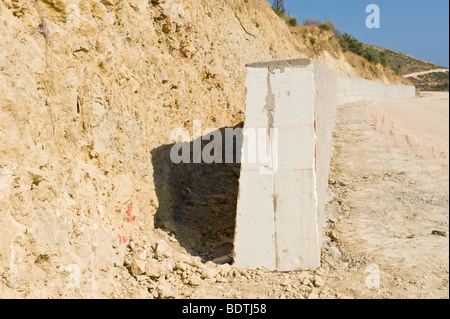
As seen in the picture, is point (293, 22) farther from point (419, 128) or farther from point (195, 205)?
point (195, 205)

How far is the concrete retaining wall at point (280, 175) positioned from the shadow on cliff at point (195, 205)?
2.25 ft

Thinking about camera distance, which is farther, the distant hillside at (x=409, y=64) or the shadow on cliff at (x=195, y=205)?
the distant hillside at (x=409, y=64)

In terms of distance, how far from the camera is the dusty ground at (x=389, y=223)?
4.45 m

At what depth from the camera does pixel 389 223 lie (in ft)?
19.5

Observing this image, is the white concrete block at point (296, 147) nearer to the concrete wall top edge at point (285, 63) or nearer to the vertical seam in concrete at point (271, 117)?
the vertical seam in concrete at point (271, 117)

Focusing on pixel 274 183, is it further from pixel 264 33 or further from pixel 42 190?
pixel 264 33

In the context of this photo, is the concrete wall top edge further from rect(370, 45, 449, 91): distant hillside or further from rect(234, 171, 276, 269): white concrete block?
rect(370, 45, 449, 91): distant hillside

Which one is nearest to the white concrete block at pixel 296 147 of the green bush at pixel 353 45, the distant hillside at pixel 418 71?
the green bush at pixel 353 45

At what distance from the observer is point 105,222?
475cm

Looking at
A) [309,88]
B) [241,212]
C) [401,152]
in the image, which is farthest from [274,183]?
[401,152]

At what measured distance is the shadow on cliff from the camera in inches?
230

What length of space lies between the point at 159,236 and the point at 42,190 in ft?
6.57

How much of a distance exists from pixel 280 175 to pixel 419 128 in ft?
24.2

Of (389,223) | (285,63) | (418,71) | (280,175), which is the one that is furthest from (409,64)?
(280,175)
